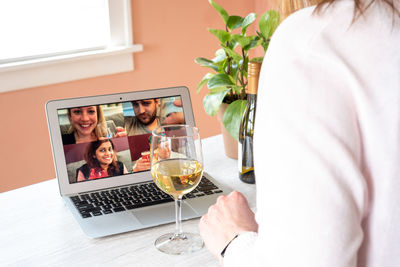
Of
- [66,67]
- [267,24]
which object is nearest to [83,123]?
[267,24]

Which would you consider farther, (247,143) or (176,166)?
(247,143)

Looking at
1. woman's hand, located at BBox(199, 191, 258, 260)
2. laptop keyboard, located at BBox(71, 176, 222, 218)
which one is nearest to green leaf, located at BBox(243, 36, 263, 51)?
laptop keyboard, located at BBox(71, 176, 222, 218)

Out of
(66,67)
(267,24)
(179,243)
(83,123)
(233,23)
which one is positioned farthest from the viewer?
(66,67)

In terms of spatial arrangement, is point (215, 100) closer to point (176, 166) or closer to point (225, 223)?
point (176, 166)

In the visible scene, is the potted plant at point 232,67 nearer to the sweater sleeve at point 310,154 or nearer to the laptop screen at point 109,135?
the laptop screen at point 109,135

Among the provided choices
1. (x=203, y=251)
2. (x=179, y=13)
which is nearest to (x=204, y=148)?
(x=203, y=251)

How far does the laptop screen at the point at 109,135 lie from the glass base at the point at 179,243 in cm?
26

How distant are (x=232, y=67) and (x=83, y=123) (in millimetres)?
431

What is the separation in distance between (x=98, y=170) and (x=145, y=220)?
0.64 feet

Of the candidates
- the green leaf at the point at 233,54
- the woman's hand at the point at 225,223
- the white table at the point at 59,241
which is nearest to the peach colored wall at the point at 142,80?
the white table at the point at 59,241

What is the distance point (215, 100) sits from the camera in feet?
4.26

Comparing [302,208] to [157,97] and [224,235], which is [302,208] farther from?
[157,97]

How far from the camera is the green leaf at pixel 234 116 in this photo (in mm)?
1250

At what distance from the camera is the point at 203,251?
0.94m
